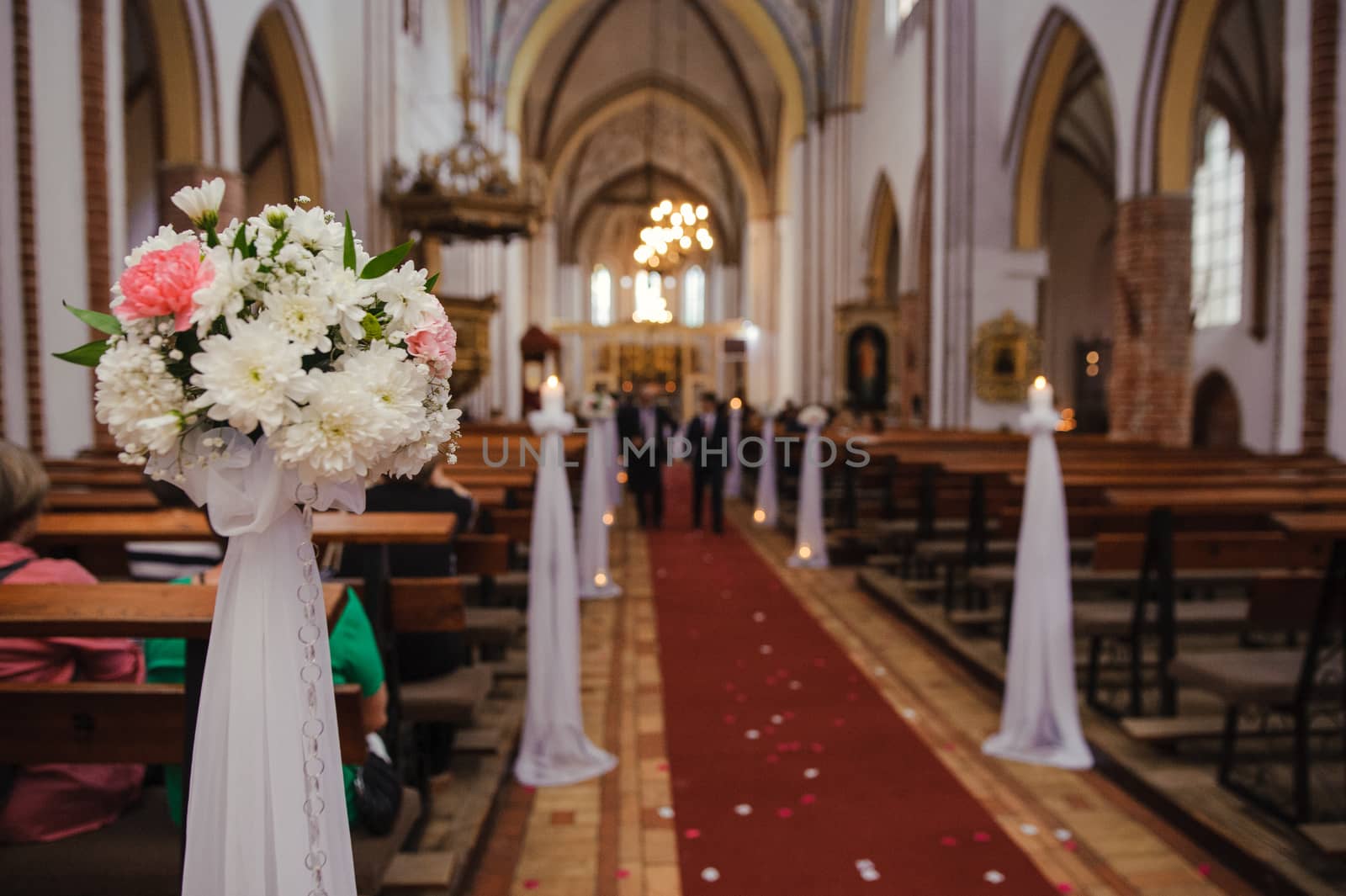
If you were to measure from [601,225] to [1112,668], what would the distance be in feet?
119

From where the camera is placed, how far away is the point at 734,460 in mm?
13500

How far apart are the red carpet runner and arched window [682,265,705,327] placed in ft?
115

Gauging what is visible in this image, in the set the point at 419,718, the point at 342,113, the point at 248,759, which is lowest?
the point at 419,718

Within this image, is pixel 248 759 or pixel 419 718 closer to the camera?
pixel 248 759

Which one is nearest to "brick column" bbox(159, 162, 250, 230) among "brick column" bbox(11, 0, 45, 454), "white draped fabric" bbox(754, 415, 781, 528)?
"brick column" bbox(11, 0, 45, 454)

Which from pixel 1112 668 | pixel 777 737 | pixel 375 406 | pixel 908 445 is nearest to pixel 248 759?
pixel 375 406

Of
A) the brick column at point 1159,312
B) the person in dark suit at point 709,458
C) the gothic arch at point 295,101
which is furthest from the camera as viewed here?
the person in dark suit at point 709,458

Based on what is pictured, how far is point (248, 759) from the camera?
1.51 meters

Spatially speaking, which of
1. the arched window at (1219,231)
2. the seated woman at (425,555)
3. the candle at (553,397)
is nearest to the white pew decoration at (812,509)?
the candle at (553,397)

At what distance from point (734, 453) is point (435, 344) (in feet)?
37.4

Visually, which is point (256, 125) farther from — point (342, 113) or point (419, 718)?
point (419, 718)

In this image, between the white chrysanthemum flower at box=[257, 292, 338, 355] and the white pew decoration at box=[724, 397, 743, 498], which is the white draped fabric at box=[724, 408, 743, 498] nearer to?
the white pew decoration at box=[724, 397, 743, 498]

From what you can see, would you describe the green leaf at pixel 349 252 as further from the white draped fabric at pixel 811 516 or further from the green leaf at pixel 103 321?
the white draped fabric at pixel 811 516

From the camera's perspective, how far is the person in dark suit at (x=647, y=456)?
10.6 meters
